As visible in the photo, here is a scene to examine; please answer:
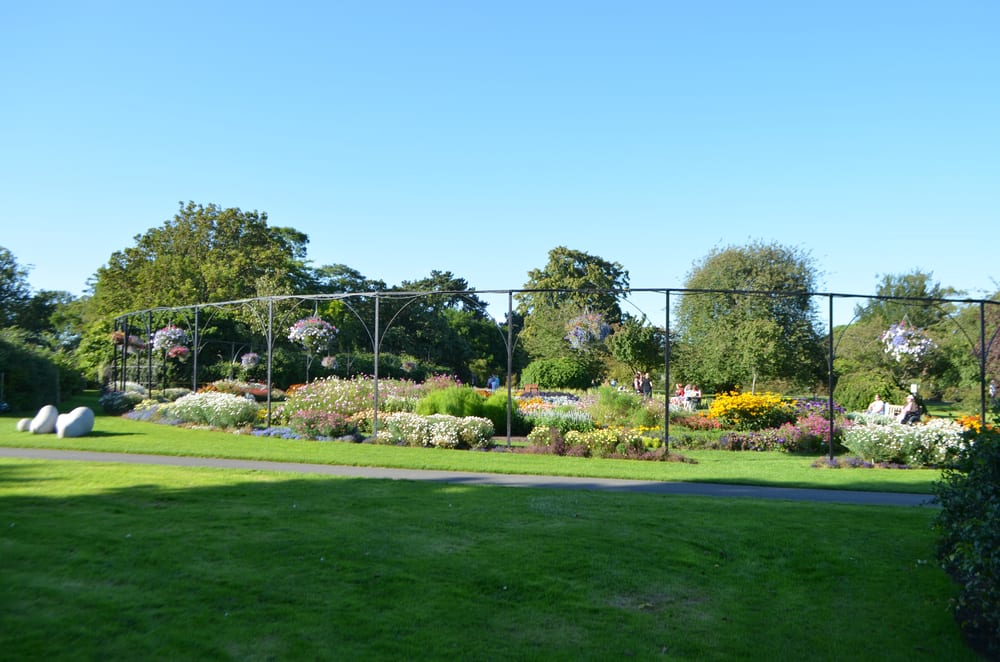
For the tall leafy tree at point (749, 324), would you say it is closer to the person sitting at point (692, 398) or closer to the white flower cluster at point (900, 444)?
the person sitting at point (692, 398)

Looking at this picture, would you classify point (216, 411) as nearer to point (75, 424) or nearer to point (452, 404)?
point (75, 424)

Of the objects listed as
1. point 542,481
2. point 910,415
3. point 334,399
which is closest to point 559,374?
point 334,399

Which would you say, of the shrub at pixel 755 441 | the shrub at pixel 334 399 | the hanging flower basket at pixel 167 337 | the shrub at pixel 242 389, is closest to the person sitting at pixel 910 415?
the shrub at pixel 755 441

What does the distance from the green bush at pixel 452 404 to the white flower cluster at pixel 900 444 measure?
8.50m

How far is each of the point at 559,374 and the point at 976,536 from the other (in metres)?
25.5

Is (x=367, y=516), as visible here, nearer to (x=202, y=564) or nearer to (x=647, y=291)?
(x=202, y=564)

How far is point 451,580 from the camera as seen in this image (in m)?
5.59

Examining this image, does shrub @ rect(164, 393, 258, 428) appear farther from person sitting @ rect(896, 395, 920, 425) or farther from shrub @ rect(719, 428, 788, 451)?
person sitting @ rect(896, 395, 920, 425)

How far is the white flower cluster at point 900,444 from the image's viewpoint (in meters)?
14.1

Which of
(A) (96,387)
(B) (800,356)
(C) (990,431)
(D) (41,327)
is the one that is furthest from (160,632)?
(D) (41,327)

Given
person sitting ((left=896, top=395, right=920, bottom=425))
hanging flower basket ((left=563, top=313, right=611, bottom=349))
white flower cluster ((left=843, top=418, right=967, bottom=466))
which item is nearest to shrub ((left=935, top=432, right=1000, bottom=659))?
white flower cluster ((left=843, top=418, right=967, bottom=466))

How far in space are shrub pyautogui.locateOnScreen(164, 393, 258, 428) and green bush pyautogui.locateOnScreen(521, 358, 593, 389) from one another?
14.1 m

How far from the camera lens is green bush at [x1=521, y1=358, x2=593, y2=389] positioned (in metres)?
30.2

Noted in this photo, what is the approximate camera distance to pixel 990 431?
5586mm
